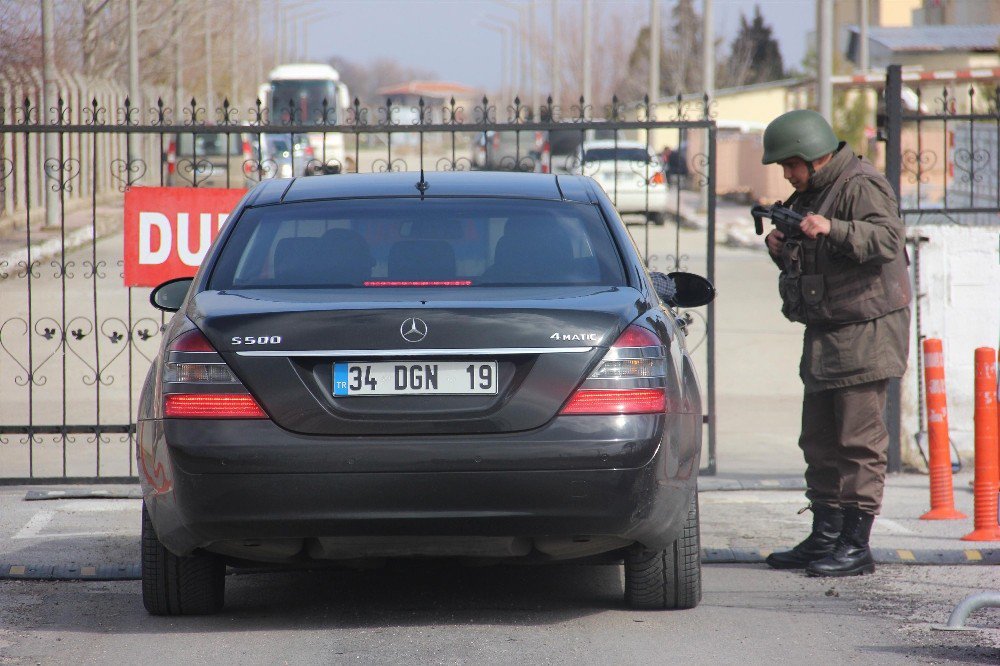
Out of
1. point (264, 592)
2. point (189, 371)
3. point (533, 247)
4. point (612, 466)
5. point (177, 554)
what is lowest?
point (264, 592)

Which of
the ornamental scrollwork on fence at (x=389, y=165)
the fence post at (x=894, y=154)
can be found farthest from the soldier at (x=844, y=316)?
the fence post at (x=894, y=154)

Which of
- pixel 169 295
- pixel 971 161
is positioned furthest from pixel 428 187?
pixel 971 161

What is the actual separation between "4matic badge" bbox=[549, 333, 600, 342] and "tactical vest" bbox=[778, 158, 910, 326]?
1.61 m

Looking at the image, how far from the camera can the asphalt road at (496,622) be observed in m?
4.61

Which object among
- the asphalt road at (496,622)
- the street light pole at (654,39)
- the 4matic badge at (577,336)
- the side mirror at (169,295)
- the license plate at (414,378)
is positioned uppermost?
the street light pole at (654,39)

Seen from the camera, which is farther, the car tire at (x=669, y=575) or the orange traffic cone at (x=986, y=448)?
the orange traffic cone at (x=986, y=448)

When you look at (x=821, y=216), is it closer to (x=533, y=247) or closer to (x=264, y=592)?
(x=533, y=247)

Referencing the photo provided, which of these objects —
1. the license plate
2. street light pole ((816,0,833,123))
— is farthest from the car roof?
street light pole ((816,0,833,123))

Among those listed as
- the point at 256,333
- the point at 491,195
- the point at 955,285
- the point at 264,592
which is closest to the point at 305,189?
the point at 491,195

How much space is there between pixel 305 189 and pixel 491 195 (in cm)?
71

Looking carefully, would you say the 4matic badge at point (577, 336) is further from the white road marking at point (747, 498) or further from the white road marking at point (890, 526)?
the white road marking at point (747, 498)

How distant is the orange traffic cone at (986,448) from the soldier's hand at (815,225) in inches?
54.9

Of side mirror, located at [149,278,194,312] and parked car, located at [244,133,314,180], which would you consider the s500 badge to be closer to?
side mirror, located at [149,278,194,312]

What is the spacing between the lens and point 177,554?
4.70 m
